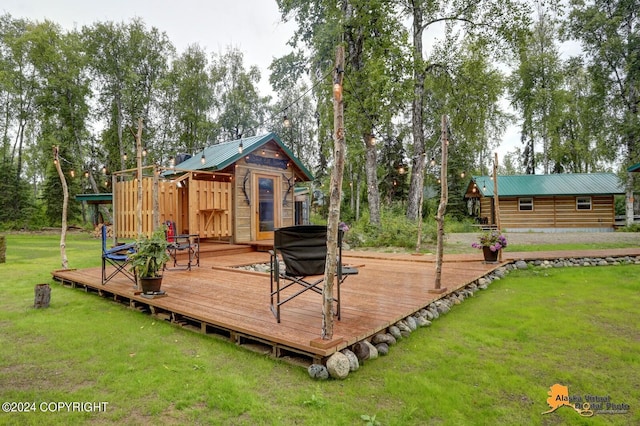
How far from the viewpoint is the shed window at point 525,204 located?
19.2 metres

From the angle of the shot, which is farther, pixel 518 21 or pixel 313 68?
pixel 313 68

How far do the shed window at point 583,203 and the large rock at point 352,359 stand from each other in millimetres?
20821

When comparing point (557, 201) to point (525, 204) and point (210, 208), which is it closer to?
point (525, 204)

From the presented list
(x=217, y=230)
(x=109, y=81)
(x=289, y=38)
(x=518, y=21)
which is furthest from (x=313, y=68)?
(x=109, y=81)

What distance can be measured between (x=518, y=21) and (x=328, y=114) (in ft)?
24.1

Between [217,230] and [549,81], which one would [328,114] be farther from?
[549,81]

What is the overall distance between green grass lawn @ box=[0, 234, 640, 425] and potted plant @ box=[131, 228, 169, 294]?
0.40m

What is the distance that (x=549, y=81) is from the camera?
20922 mm

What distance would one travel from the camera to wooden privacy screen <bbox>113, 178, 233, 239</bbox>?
8403mm

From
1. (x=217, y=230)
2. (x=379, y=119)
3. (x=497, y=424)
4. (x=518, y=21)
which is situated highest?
(x=518, y=21)

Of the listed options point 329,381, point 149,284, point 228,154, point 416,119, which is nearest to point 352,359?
point 329,381

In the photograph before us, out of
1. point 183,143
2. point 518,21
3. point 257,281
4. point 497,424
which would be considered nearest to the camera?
point 497,424

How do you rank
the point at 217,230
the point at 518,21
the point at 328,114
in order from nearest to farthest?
1. the point at 217,230
2. the point at 518,21
3. the point at 328,114

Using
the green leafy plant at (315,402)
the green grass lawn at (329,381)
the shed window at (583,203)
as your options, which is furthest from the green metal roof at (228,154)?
the shed window at (583,203)
